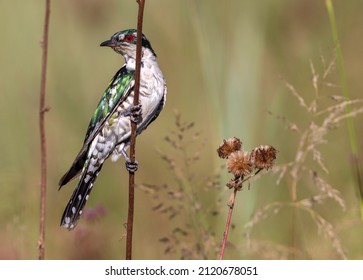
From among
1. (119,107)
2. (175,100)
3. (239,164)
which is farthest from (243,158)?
(175,100)

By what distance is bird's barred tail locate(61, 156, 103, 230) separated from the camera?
3240mm

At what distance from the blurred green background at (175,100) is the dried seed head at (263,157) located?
3.98 feet

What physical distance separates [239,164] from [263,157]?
0.30 ft

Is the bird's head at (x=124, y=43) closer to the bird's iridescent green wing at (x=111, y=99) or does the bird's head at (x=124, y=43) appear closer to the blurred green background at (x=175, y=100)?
the bird's iridescent green wing at (x=111, y=99)

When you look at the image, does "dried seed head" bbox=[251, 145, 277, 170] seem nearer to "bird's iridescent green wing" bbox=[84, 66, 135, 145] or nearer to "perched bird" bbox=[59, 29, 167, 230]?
"perched bird" bbox=[59, 29, 167, 230]

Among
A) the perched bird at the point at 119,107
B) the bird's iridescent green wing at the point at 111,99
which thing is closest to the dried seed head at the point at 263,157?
the perched bird at the point at 119,107

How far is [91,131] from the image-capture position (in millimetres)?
3377

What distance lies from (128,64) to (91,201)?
1.25 metres

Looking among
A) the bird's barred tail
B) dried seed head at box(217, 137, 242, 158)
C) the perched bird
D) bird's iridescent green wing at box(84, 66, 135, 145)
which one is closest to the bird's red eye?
the perched bird

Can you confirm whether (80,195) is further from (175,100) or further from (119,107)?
(175,100)

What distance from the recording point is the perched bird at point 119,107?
11.2 ft

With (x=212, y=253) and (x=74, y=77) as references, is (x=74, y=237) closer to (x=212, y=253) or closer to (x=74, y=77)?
(x=212, y=253)

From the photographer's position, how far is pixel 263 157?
99.7 inches
